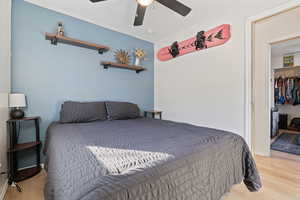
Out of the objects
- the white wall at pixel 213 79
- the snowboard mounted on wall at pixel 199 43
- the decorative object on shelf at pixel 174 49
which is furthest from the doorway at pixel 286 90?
the decorative object on shelf at pixel 174 49

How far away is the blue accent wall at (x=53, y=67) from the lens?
6.34ft

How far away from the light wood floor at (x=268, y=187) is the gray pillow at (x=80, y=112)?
814 millimetres

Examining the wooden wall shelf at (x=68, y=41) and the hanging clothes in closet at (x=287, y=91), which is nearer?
the wooden wall shelf at (x=68, y=41)

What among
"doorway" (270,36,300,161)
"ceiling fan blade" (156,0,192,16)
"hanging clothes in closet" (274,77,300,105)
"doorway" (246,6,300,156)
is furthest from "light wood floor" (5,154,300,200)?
"hanging clothes in closet" (274,77,300,105)

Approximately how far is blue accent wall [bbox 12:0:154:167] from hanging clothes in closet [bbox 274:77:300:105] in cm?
506

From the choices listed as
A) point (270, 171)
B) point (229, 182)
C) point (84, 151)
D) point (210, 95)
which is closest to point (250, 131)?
point (270, 171)

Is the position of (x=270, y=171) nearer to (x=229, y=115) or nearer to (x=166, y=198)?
(x=229, y=115)

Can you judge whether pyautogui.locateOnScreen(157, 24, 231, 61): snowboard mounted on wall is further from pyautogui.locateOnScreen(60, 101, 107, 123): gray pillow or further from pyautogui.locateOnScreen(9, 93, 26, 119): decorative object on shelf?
pyautogui.locateOnScreen(9, 93, 26, 119): decorative object on shelf

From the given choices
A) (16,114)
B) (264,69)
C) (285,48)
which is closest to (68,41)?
(16,114)

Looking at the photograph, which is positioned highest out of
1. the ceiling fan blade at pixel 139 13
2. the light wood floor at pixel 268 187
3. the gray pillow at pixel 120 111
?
the ceiling fan blade at pixel 139 13

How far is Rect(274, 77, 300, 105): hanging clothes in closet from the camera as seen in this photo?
4301 millimetres

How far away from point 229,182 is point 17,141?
8.57ft

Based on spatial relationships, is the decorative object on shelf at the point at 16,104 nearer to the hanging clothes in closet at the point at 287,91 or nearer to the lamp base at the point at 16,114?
the lamp base at the point at 16,114

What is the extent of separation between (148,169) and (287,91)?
5.80 meters
